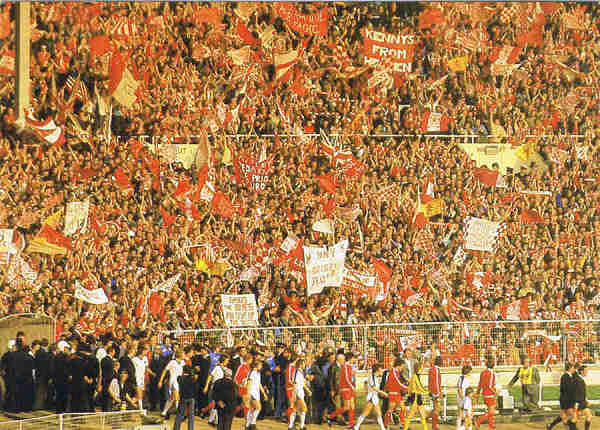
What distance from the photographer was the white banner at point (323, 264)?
19734 millimetres

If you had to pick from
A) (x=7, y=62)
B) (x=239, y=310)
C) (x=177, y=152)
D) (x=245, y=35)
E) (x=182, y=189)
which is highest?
(x=245, y=35)

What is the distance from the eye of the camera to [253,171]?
22391mm

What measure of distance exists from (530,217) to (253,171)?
21.8 feet

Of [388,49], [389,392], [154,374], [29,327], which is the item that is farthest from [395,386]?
[388,49]

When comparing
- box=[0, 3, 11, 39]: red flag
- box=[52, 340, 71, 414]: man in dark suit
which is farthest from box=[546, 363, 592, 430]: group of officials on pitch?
box=[0, 3, 11, 39]: red flag

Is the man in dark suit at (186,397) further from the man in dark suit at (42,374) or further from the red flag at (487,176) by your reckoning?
the red flag at (487,176)

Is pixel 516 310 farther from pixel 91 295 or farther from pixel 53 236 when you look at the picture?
pixel 53 236

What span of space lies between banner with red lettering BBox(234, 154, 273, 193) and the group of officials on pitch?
28.0ft

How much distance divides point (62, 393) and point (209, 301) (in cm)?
419

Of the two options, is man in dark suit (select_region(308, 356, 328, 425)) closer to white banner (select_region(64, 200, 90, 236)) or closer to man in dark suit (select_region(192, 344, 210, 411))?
man in dark suit (select_region(192, 344, 210, 411))

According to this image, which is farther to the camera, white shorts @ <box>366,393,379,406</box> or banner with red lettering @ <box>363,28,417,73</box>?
banner with red lettering @ <box>363,28,417,73</box>

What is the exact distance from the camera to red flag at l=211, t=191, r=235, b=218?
21.5m

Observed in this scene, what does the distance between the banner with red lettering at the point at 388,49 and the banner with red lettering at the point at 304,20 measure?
111cm

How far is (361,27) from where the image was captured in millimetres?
25125
